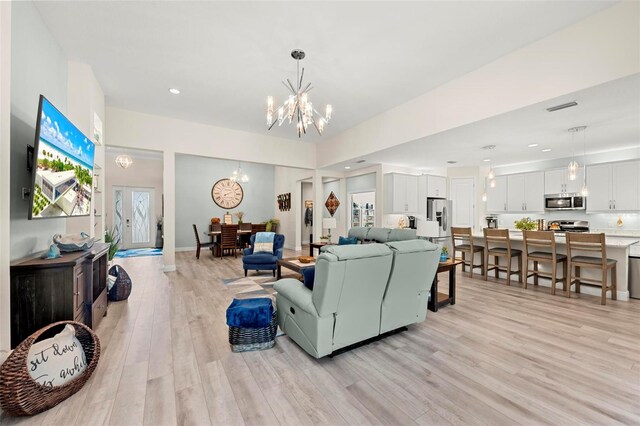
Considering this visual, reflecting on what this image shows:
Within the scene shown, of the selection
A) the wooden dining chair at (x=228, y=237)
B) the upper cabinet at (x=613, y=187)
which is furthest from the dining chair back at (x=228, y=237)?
the upper cabinet at (x=613, y=187)

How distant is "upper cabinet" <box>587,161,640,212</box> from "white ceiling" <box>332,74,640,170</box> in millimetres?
394

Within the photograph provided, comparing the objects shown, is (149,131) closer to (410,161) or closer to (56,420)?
(56,420)

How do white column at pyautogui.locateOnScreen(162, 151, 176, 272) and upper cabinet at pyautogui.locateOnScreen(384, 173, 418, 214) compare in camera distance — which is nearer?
white column at pyautogui.locateOnScreen(162, 151, 176, 272)

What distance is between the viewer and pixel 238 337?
255 cm

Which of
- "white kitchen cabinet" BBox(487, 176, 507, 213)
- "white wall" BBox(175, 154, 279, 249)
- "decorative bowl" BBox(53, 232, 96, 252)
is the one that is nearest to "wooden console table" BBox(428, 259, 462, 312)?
"decorative bowl" BBox(53, 232, 96, 252)

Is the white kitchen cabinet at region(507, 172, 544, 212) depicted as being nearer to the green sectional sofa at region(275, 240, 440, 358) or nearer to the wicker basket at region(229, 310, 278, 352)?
the green sectional sofa at region(275, 240, 440, 358)

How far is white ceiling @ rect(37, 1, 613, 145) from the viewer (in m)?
2.64

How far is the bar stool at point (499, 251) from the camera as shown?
4.80 metres

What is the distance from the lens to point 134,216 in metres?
9.45

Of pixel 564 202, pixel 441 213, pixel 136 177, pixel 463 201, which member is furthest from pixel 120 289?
pixel 564 202

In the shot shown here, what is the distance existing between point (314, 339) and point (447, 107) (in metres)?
3.72

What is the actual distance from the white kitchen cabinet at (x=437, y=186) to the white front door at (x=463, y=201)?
27 cm

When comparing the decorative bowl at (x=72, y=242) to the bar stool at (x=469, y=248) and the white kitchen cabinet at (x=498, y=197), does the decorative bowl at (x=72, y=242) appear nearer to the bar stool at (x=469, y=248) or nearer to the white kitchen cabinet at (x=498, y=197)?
the bar stool at (x=469, y=248)

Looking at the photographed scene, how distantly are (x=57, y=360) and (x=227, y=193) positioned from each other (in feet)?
27.4
